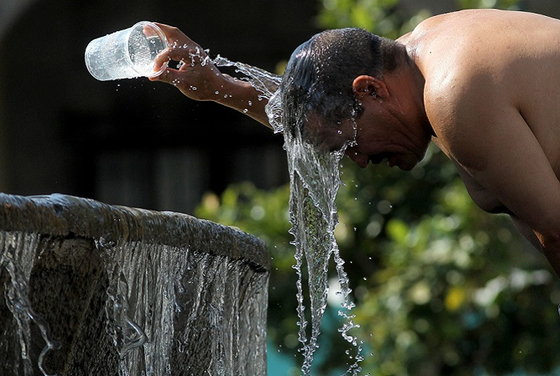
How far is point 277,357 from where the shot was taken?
6145 mm

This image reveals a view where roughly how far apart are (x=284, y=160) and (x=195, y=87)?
20.9 feet

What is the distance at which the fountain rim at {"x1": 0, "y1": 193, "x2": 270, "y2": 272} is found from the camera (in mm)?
1986

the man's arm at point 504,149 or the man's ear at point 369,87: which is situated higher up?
the man's ear at point 369,87

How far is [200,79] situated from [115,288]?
119cm

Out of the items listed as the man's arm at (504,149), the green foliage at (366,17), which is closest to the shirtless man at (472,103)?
the man's arm at (504,149)

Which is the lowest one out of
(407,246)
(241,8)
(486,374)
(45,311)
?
(45,311)

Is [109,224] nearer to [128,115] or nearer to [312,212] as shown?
[312,212]

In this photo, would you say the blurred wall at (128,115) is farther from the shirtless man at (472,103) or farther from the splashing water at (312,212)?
the shirtless man at (472,103)

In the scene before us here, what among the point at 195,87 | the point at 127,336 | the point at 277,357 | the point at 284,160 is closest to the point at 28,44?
the point at 284,160

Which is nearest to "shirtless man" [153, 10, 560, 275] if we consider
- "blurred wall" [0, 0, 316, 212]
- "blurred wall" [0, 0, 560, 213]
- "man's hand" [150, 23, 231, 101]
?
"man's hand" [150, 23, 231, 101]

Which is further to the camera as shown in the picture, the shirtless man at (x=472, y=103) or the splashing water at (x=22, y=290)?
the shirtless man at (x=472, y=103)

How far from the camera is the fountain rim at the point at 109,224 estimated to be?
1.99 meters

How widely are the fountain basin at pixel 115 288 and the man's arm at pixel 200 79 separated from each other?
58 cm

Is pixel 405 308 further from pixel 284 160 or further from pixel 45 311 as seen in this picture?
pixel 284 160
